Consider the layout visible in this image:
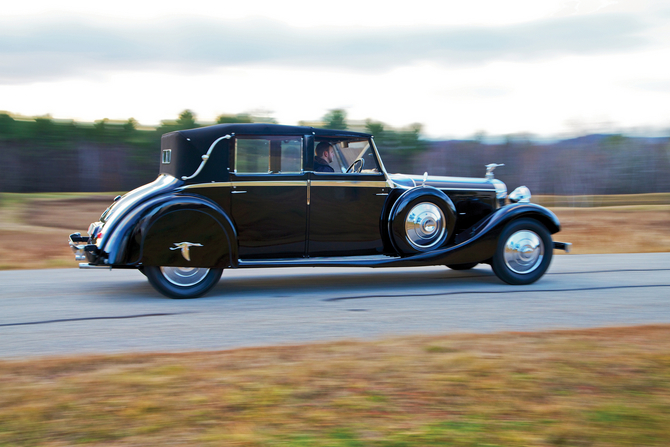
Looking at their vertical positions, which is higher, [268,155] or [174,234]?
[268,155]

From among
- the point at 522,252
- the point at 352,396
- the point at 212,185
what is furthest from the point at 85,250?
the point at 522,252

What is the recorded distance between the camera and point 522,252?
732cm

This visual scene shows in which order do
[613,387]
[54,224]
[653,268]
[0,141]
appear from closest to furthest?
[613,387], [653,268], [54,224], [0,141]

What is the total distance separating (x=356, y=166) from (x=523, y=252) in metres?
2.35

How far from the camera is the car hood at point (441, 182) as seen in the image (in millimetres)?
7371

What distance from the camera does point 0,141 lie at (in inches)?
794

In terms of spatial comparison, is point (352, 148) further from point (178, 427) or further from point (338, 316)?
point (178, 427)

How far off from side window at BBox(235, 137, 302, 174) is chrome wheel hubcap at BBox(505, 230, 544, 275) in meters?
2.81

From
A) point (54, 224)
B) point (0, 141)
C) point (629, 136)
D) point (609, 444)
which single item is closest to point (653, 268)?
point (609, 444)

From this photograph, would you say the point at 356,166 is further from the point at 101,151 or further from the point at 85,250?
the point at 101,151

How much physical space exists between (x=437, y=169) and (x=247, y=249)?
18.6m

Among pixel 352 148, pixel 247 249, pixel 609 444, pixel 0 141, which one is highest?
pixel 0 141

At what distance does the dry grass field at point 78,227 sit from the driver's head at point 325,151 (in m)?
5.02

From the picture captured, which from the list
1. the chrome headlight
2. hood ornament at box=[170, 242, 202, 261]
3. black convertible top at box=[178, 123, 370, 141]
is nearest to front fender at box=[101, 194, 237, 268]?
hood ornament at box=[170, 242, 202, 261]
